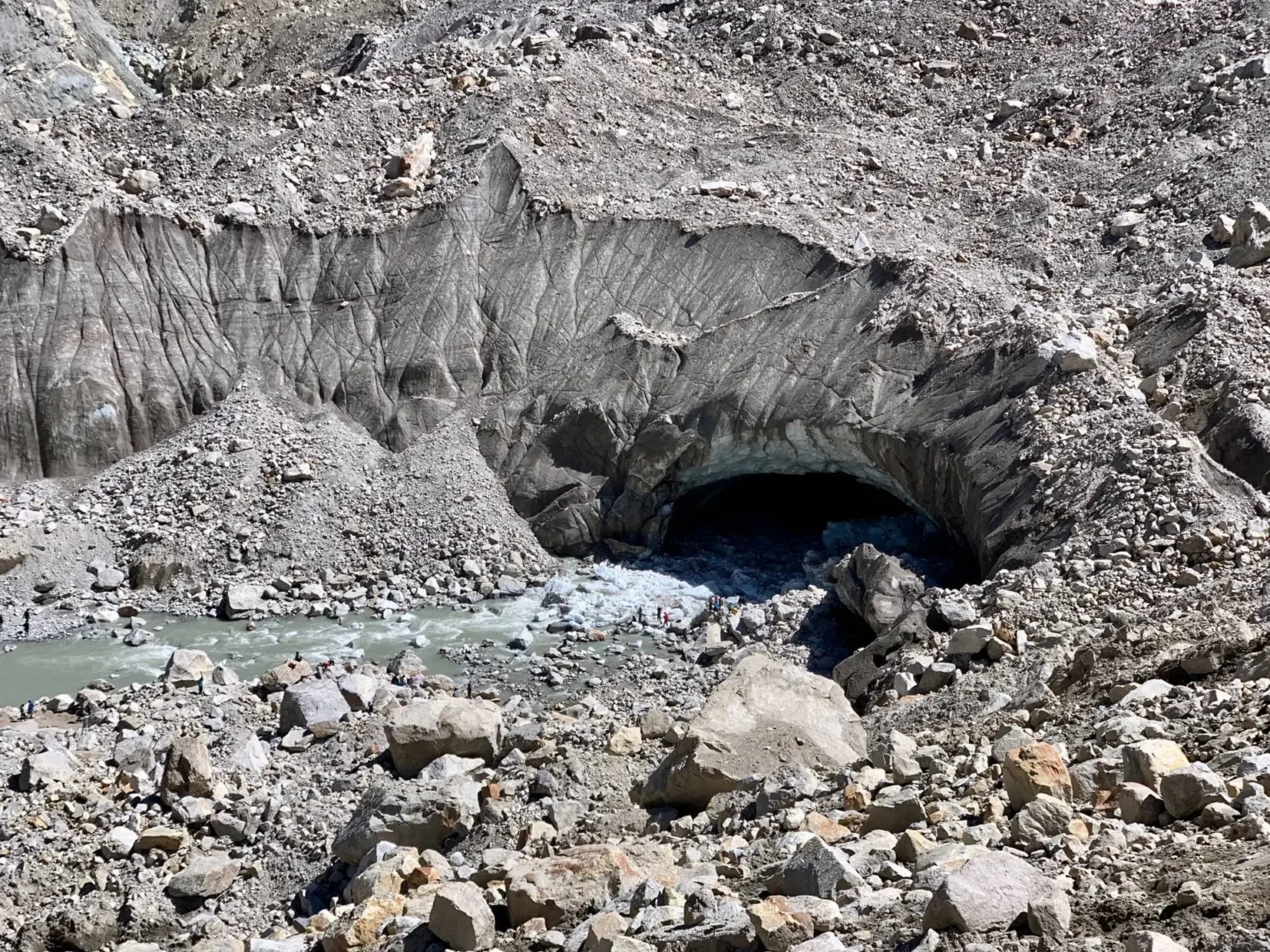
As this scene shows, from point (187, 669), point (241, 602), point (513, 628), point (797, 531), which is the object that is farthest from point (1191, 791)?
point (241, 602)

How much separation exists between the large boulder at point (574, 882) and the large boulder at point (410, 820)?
7.03 ft

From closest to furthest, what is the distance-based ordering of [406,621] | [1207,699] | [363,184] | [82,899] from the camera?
[1207,699] → [82,899] → [406,621] → [363,184]

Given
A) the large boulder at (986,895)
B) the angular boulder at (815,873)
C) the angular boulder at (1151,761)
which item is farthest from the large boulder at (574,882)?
the angular boulder at (1151,761)

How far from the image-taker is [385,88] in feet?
87.4

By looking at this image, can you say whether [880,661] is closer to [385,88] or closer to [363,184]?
[363,184]

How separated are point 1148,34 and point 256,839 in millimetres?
23991

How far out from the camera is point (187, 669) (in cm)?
1697

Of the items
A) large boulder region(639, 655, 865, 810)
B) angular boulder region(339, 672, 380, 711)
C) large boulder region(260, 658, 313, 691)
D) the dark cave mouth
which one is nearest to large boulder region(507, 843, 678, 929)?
large boulder region(639, 655, 865, 810)

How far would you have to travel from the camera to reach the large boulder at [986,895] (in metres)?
6.88

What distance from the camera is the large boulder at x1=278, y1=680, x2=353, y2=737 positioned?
1495 centimetres

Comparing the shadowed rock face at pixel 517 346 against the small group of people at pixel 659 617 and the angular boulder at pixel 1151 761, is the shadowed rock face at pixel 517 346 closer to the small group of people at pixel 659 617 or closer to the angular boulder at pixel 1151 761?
the small group of people at pixel 659 617

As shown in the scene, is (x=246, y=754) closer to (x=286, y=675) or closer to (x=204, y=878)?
(x=204, y=878)

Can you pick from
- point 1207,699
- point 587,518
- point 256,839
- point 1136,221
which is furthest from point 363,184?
point 1207,699

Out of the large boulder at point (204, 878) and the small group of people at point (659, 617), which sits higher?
the large boulder at point (204, 878)
